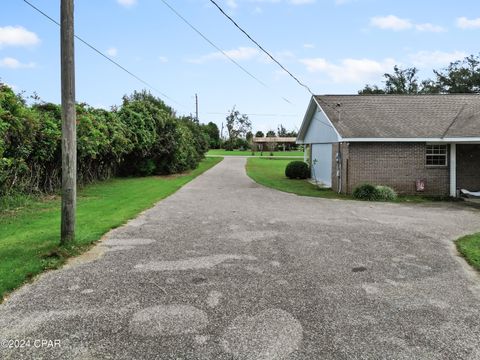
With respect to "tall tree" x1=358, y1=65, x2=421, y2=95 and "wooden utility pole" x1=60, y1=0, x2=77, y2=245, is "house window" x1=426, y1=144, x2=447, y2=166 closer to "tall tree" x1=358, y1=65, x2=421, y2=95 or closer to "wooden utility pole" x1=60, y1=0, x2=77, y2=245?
"wooden utility pole" x1=60, y1=0, x2=77, y2=245

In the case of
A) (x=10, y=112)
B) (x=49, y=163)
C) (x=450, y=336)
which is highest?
(x=10, y=112)

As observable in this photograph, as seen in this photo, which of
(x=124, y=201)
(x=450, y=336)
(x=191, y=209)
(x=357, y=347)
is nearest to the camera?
(x=357, y=347)

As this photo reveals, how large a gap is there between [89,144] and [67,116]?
911 cm

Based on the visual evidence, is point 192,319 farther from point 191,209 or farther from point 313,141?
point 313,141

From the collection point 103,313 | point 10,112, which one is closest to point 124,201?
point 10,112

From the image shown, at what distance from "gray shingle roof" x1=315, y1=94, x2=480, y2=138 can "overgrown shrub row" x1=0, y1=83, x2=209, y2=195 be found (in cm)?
997

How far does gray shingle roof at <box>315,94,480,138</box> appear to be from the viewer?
1570 cm

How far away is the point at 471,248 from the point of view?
714 centimetres

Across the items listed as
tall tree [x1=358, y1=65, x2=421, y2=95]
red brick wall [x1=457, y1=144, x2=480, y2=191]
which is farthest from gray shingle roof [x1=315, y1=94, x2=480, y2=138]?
tall tree [x1=358, y1=65, x2=421, y2=95]

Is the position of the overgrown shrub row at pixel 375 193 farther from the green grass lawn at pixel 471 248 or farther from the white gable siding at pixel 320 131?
the green grass lawn at pixel 471 248

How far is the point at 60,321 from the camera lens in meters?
3.90

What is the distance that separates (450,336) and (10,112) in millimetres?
11132

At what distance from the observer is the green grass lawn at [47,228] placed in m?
5.54

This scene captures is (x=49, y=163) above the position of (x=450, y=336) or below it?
above
